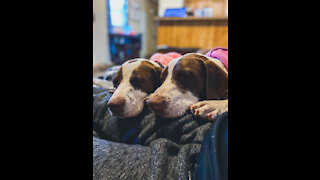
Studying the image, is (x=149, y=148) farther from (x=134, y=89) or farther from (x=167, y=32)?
(x=167, y=32)

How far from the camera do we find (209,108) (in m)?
0.31

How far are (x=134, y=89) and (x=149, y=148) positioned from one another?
0.41 ft

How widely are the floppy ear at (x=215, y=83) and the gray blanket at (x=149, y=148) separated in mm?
52

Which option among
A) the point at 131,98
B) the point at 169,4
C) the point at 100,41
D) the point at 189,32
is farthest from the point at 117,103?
the point at 169,4

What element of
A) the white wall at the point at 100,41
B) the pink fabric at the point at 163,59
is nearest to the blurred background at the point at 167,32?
the white wall at the point at 100,41

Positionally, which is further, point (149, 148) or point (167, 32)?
point (167, 32)

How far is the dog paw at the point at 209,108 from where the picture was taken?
31cm

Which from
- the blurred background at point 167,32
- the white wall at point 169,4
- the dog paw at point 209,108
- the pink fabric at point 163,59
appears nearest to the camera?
the dog paw at point 209,108

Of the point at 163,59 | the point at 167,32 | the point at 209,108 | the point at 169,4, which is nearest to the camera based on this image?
the point at 209,108

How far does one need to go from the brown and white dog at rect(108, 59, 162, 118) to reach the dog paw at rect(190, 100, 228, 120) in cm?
9

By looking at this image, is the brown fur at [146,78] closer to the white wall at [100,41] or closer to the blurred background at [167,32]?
the white wall at [100,41]
